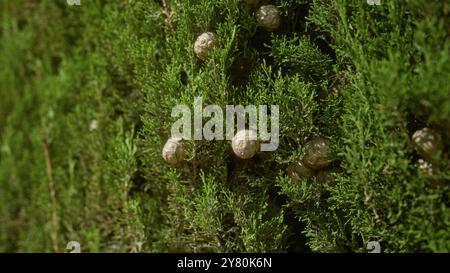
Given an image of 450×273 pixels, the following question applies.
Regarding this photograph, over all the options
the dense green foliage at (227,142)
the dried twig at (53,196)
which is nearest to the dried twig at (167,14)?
the dense green foliage at (227,142)

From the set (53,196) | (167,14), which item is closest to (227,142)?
(167,14)

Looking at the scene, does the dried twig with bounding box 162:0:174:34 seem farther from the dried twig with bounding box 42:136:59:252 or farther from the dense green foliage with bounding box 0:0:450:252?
the dried twig with bounding box 42:136:59:252

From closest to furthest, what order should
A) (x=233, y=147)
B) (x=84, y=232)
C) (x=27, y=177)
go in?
(x=233, y=147) → (x=84, y=232) → (x=27, y=177)

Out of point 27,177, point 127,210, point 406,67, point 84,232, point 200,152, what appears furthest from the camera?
point 27,177

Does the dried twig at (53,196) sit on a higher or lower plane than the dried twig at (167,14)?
lower

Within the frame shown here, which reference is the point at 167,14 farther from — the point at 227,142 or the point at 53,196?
the point at 53,196

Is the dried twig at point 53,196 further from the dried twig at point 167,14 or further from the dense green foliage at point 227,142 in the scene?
the dried twig at point 167,14

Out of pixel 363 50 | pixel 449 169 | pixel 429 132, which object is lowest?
pixel 449 169

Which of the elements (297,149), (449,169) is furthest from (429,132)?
(297,149)
